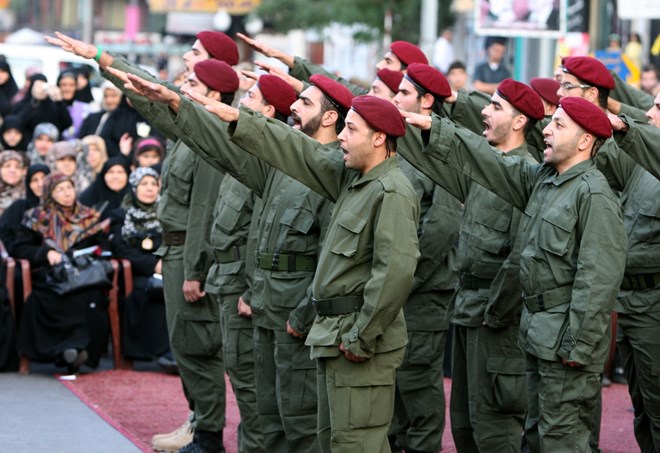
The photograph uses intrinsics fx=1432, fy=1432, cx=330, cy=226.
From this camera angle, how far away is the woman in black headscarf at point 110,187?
42.6 ft

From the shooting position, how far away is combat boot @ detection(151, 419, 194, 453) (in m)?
9.04

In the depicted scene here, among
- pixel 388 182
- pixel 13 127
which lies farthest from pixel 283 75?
pixel 13 127

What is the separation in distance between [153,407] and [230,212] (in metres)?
2.54

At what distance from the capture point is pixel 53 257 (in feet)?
37.9

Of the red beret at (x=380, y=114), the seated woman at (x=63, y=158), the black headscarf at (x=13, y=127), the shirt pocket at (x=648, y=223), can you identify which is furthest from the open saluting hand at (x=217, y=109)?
the black headscarf at (x=13, y=127)

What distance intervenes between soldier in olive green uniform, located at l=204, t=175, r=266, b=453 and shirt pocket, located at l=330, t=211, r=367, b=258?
1689mm

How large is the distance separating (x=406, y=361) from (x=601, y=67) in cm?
209

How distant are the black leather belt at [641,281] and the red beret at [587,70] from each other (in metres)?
1.12

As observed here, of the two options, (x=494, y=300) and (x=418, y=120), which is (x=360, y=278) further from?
(x=494, y=300)

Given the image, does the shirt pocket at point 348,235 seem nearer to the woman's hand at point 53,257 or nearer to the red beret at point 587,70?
the red beret at point 587,70

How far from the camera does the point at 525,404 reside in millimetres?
7773

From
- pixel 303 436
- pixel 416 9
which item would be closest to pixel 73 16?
pixel 416 9

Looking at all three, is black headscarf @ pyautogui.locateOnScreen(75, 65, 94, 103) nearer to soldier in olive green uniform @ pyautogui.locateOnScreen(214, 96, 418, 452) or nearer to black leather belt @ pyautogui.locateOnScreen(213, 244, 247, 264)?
black leather belt @ pyautogui.locateOnScreen(213, 244, 247, 264)

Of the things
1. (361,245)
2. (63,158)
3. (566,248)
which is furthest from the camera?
(63,158)
